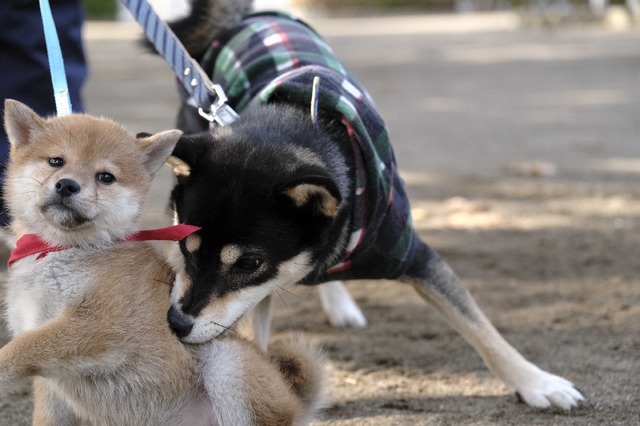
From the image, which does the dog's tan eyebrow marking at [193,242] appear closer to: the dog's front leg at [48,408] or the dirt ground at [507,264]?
the dog's front leg at [48,408]

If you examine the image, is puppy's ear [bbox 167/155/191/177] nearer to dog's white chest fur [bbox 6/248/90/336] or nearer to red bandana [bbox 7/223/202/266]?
red bandana [bbox 7/223/202/266]

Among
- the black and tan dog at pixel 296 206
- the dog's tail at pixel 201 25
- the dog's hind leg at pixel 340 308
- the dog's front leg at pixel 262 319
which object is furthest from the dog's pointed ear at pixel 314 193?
the dog's tail at pixel 201 25

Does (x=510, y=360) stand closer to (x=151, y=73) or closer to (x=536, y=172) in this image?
(x=536, y=172)

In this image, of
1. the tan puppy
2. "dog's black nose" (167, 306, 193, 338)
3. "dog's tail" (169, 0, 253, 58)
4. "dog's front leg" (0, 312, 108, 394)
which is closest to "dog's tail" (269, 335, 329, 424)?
the tan puppy

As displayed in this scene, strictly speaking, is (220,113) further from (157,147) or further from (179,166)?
(157,147)

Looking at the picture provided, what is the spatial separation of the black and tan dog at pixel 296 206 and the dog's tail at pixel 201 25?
493mm

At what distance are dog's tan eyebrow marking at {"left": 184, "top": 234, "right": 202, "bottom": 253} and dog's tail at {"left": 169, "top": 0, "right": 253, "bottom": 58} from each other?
6.06 ft

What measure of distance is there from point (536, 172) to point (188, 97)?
368 cm

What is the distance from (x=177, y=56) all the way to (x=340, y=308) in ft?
4.98

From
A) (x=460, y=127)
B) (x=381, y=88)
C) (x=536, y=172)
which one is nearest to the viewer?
(x=536, y=172)

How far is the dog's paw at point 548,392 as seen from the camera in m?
3.31

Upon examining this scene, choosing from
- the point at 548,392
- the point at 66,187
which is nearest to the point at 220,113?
the point at 66,187

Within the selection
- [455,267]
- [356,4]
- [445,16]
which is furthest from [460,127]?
[356,4]

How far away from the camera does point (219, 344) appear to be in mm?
2734
